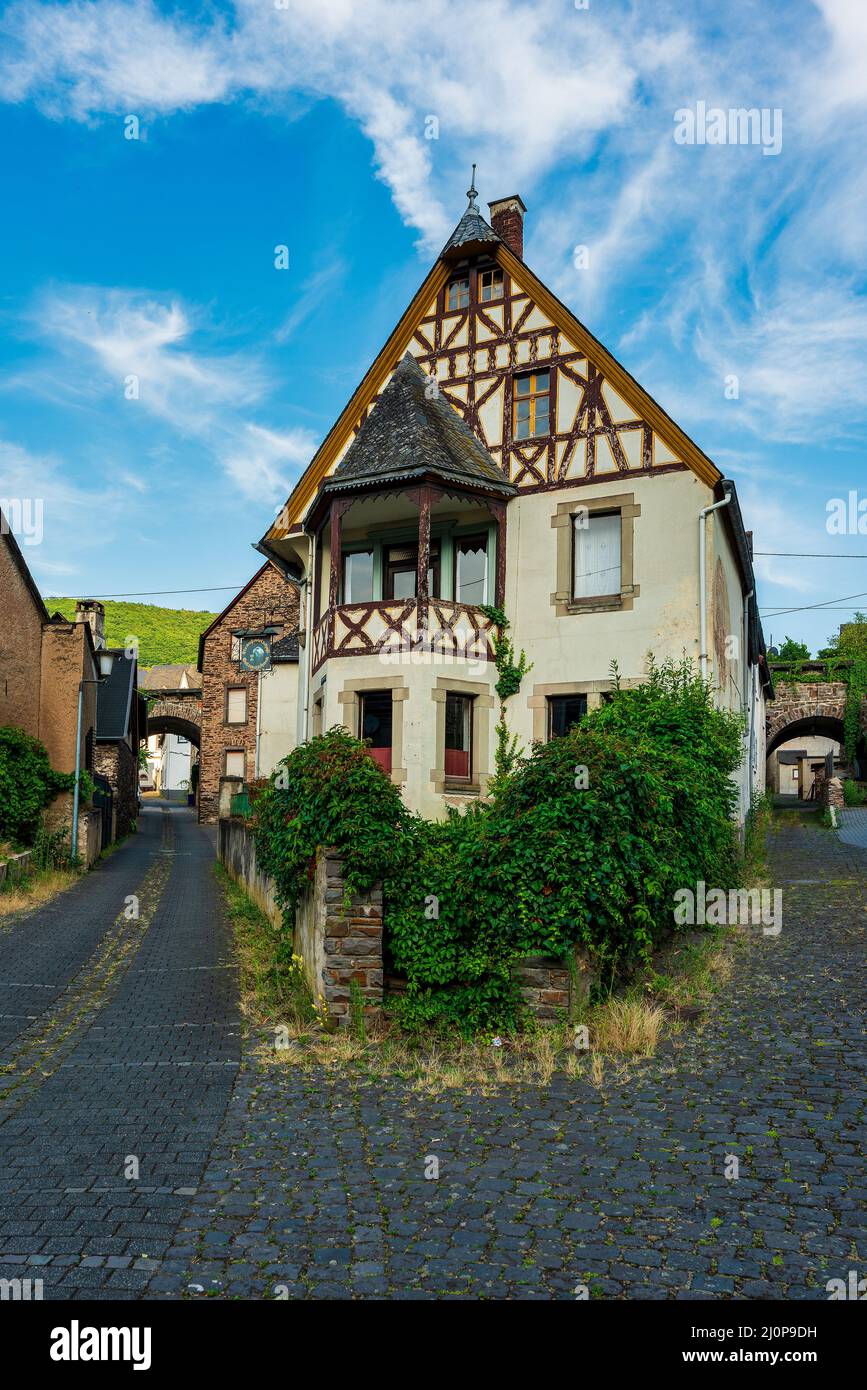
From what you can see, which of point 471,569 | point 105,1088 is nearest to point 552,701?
point 471,569

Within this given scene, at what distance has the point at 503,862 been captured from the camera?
8.83 m

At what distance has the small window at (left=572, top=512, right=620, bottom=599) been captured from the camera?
1725cm

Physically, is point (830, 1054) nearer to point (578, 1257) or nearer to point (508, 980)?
point (508, 980)

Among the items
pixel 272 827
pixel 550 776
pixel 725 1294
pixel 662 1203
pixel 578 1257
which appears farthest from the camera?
pixel 272 827

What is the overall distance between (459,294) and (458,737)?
852 cm

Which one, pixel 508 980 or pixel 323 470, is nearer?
pixel 508 980

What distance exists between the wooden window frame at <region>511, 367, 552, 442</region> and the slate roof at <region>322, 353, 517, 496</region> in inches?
29.0

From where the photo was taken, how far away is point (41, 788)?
23.0 metres

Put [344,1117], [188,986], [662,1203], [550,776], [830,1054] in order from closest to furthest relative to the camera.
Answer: [662,1203] < [344,1117] < [830,1054] < [550,776] < [188,986]

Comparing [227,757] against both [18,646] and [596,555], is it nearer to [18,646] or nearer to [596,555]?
[18,646]

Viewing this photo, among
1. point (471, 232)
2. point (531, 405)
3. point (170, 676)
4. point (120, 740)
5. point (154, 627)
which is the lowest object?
point (120, 740)

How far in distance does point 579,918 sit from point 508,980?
817 millimetres

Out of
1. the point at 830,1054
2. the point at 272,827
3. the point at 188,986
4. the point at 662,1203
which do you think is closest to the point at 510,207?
the point at 272,827

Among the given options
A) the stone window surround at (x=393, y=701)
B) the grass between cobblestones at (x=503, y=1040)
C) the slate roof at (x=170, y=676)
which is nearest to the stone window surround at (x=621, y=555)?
the stone window surround at (x=393, y=701)
